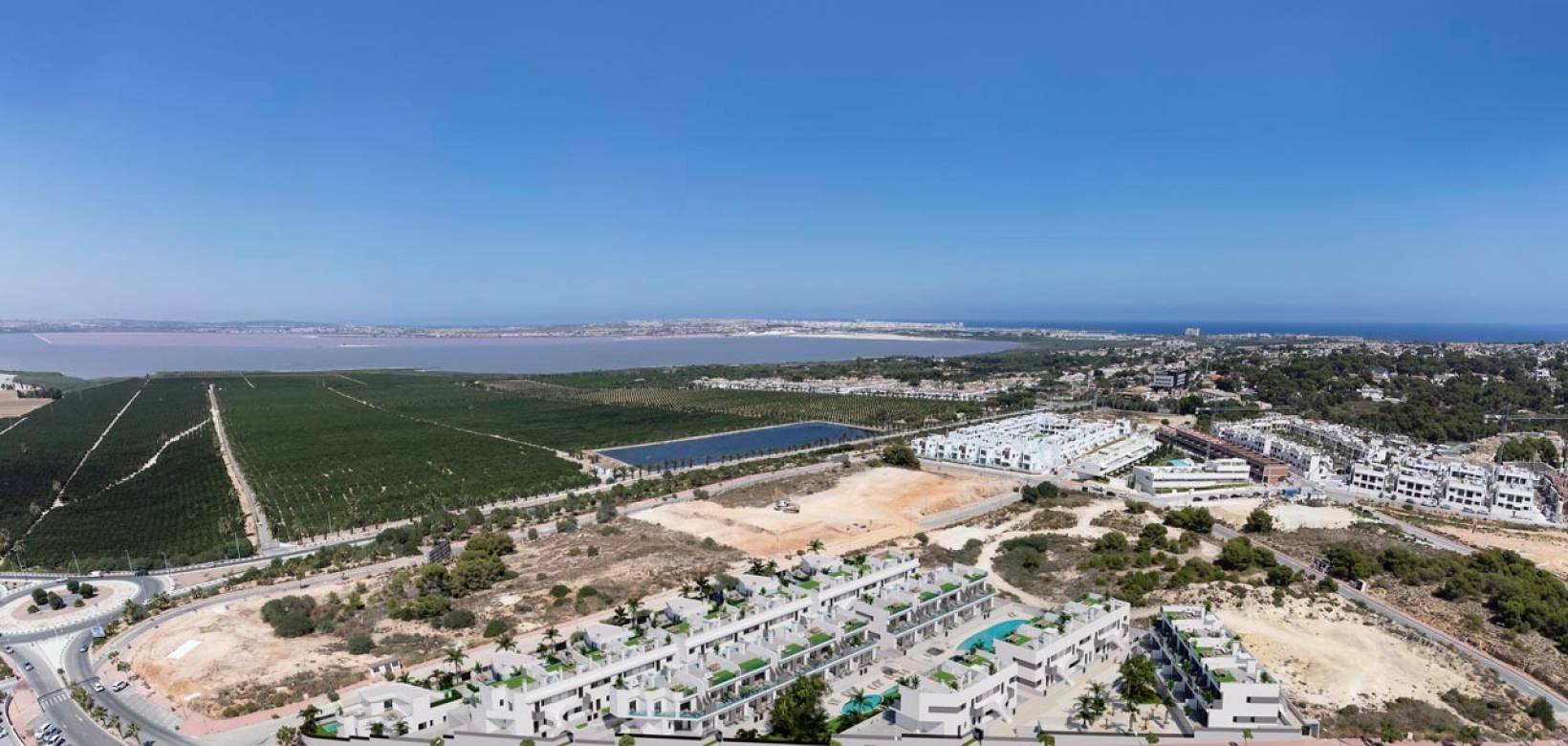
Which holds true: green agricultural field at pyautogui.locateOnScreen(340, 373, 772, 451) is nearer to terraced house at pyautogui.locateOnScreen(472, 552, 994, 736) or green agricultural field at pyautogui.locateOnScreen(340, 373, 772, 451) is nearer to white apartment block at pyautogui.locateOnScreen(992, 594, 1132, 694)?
terraced house at pyautogui.locateOnScreen(472, 552, 994, 736)

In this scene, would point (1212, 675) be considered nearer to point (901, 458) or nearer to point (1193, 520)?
point (1193, 520)

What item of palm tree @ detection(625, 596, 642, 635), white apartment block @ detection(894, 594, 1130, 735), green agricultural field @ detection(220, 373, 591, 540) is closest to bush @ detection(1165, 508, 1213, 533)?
white apartment block @ detection(894, 594, 1130, 735)

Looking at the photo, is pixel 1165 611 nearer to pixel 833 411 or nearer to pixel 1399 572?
pixel 1399 572

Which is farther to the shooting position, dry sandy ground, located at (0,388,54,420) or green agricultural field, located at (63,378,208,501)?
dry sandy ground, located at (0,388,54,420)

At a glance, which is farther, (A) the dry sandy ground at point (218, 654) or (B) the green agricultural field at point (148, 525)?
(B) the green agricultural field at point (148, 525)

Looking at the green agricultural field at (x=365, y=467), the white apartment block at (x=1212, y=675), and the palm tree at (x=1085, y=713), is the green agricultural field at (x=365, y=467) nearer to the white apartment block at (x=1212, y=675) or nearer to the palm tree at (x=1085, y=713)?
the palm tree at (x=1085, y=713)

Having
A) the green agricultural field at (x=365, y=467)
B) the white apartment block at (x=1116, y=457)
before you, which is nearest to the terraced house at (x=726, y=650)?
the green agricultural field at (x=365, y=467)
